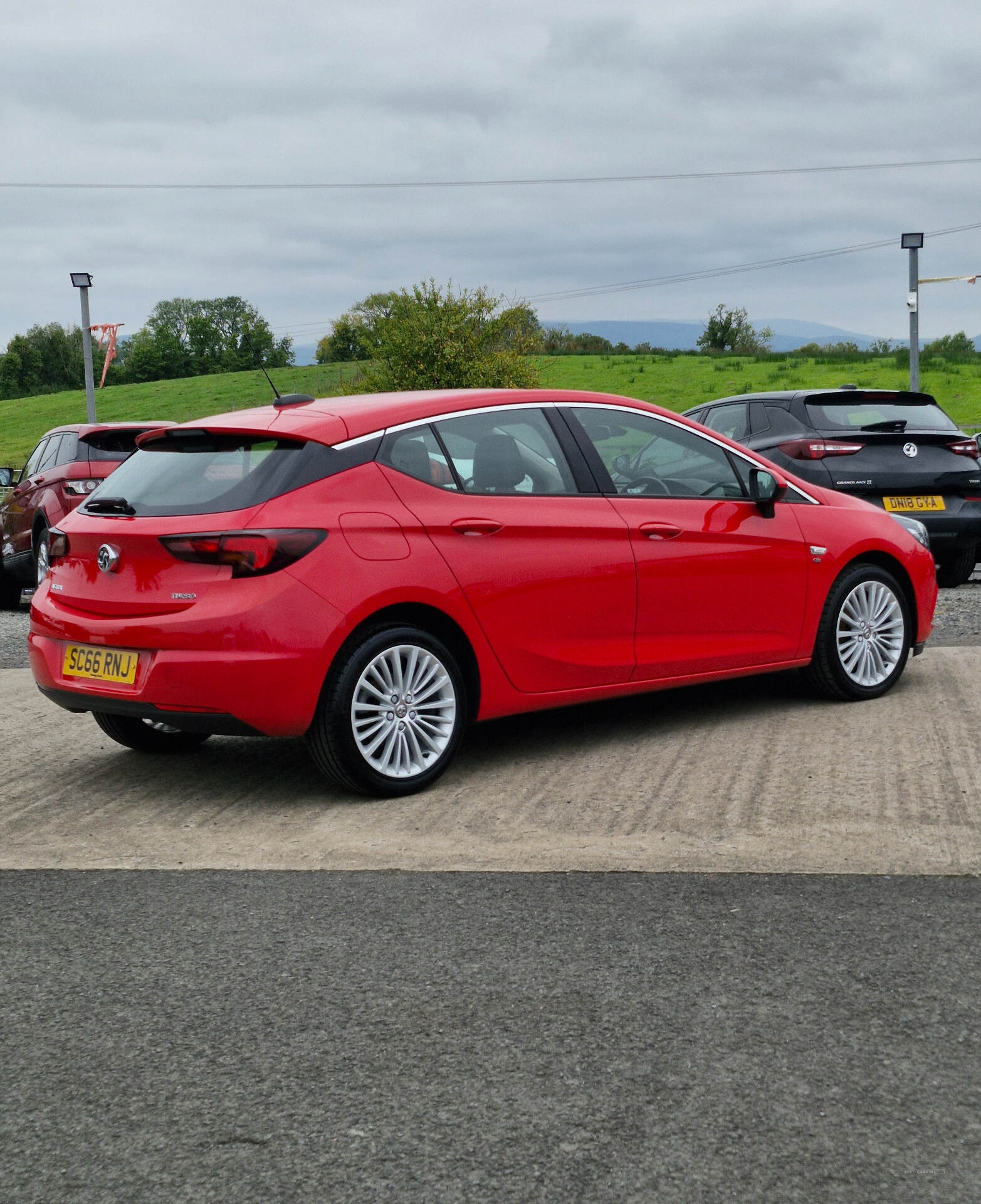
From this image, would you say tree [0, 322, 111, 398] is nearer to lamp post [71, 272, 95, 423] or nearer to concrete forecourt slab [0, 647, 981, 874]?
lamp post [71, 272, 95, 423]

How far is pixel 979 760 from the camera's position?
5.69 metres

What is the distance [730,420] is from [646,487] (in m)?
6.32

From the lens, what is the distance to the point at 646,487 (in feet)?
20.8

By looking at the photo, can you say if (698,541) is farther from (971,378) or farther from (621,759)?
(971,378)

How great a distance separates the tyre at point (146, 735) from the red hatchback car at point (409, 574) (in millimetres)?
10

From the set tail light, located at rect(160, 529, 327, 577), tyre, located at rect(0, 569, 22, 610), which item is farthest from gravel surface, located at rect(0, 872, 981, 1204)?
tyre, located at rect(0, 569, 22, 610)

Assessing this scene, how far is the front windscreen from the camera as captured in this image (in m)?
5.23

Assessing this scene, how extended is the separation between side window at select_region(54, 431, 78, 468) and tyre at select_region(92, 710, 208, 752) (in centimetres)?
655

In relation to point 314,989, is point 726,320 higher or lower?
higher

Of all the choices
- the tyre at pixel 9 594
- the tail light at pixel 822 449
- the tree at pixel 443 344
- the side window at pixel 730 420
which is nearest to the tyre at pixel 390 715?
the tail light at pixel 822 449

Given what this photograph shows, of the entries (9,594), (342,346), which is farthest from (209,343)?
(9,594)


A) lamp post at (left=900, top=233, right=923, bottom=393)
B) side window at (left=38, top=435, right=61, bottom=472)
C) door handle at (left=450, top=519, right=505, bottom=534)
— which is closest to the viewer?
door handle at (left=450, top=519, right=505, bottom=534)

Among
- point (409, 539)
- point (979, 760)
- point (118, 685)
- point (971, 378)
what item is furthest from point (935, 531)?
point (971, 378)

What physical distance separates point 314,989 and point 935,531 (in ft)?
30.2
